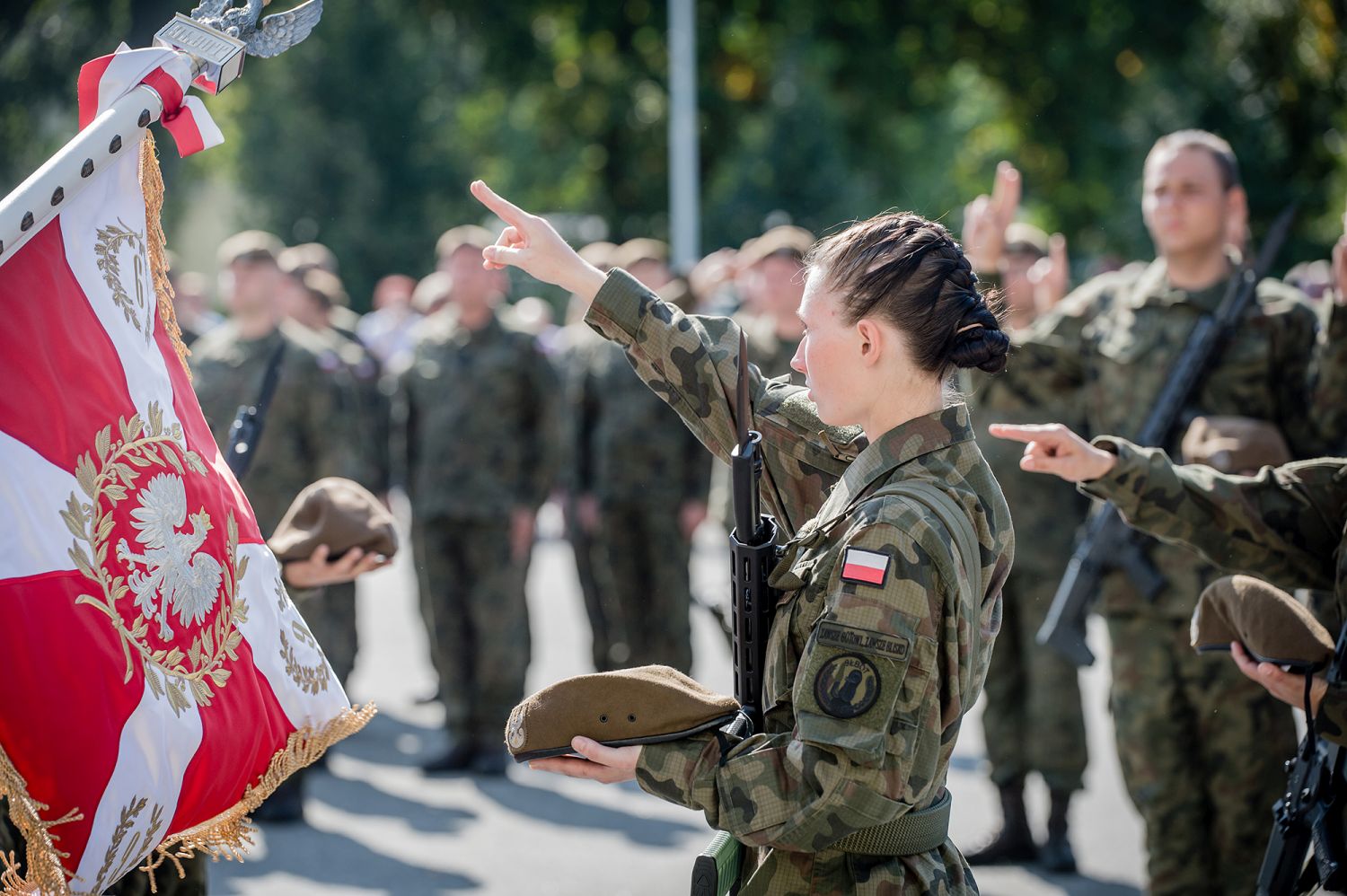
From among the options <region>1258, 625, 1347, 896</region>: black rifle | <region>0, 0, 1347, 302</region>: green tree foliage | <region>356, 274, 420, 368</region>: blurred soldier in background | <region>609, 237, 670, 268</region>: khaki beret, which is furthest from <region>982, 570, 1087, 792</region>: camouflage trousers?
<region>0, 0, 1347, 302</region>: green tree foliage

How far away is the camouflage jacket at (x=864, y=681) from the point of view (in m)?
2.16

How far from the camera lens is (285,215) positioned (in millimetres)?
28922

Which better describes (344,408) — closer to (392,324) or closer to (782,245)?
(782,245)

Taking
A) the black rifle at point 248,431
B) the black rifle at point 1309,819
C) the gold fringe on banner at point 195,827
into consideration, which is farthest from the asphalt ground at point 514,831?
the gold fringe on banner at point 195,827

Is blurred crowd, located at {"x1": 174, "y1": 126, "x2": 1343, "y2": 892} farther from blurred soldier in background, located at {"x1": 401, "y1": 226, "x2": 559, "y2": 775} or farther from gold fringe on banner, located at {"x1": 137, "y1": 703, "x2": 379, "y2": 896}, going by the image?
gold fringe on banner, located at {"x1": 137, "y1": 703, "x2": 379, "y2": 896}

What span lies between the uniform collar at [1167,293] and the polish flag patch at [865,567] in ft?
9.65

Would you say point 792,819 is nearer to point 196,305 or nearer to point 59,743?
point 59,743

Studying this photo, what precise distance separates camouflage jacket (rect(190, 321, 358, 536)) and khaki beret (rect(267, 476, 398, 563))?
3.86 metres

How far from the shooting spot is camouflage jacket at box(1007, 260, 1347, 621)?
15.5 feet

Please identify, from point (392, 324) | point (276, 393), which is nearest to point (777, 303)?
point (276, 393)

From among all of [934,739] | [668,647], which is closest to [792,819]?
[934,739]

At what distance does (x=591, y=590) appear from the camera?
9000mm

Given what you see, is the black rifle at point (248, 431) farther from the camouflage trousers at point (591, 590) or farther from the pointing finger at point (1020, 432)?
the camouflage trousers at point (591, 590)

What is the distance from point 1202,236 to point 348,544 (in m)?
2.85
